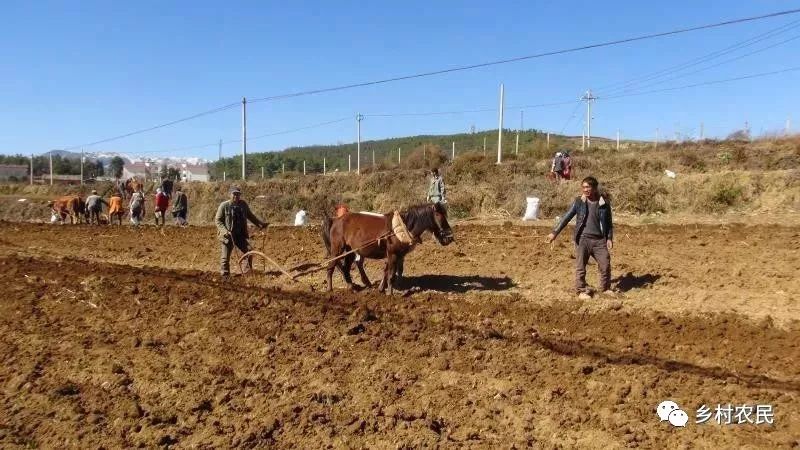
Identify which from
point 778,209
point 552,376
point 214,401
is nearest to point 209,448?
point 214,401

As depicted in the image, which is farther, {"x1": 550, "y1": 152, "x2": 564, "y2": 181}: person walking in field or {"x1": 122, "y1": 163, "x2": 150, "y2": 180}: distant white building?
{"x1": 122, "y1": 163, "x2": 150, "y2": 180}: distant white building

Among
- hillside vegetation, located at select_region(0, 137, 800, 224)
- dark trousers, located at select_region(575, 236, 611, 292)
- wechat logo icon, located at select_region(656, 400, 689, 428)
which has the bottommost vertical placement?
wechat logo icon, located at select_region(656, 400, 689, 428)

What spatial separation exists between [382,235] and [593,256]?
3.19m

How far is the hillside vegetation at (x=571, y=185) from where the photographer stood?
21953mm

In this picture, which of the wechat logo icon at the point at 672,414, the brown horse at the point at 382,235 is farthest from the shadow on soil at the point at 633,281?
the wechat logo icon at the point at 672,414

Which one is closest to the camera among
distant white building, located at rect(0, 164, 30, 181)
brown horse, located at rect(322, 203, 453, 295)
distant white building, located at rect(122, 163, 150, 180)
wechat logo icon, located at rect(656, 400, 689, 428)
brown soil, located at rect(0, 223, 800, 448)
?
wechat logo icon, located at rect(656, 400, 689, 428)

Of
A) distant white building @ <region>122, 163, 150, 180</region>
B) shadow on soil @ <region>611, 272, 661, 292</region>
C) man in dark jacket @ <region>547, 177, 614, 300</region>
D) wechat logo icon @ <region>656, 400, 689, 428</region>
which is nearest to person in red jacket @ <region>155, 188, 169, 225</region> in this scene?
man in dark jacket @ <region>547, 177, 614, 300</region>

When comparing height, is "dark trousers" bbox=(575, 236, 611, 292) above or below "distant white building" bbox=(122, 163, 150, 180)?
below

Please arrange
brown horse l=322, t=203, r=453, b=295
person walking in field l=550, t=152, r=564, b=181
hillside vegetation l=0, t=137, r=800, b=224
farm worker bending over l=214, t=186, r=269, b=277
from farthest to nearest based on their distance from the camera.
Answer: person walking in field l=550, t=152, r=564, b=181, hillside vegetation l=0, t=137, r=800, b=224, farm worker bending over l=214, t=186, r=269, b=277, brown horse l=322, t=203, r=453, b=295

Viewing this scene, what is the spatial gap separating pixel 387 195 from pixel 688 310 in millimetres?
22917

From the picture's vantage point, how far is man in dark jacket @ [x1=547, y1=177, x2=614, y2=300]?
941 cm

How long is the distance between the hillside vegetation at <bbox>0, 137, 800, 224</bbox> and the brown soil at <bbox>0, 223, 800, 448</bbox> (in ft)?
35.2

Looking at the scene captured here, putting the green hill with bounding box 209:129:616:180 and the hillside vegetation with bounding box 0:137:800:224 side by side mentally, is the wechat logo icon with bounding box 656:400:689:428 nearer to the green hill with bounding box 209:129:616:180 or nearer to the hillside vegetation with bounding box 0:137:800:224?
the hillside vegetation with bounding box 0:137:800:224

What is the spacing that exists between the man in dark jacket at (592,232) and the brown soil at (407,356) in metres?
0.40
